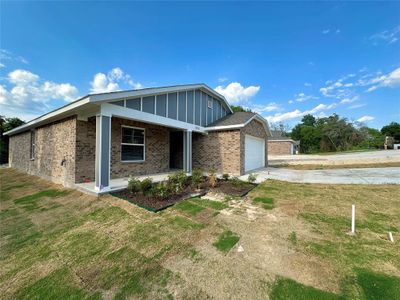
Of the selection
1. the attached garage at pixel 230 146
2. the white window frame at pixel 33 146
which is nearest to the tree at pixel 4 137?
the white window frame at pixel 33 146

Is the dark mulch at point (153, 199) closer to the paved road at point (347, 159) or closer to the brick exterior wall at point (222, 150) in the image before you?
the brick exterior wall at point (222, 150)

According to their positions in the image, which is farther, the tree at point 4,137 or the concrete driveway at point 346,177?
the tree at point 4,137

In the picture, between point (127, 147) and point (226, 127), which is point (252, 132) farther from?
point (127, 147)

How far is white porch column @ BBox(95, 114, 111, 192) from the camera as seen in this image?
583 centimetres

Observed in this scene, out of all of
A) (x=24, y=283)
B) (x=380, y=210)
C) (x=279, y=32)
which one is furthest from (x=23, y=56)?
(x=380, y=210)

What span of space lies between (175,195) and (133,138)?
444 cm

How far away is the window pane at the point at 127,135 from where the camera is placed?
8.53m

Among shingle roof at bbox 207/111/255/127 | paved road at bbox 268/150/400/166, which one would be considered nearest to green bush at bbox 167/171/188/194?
shingle roof at bbox 207/111/255/127

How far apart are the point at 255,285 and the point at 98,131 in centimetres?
609

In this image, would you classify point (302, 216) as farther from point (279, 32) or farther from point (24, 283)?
point (279, 32)

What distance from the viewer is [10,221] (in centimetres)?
471

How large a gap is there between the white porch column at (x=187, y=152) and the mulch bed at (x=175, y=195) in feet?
10.2

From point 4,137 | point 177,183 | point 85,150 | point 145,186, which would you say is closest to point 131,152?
point 85,150

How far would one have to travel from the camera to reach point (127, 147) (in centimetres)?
871
